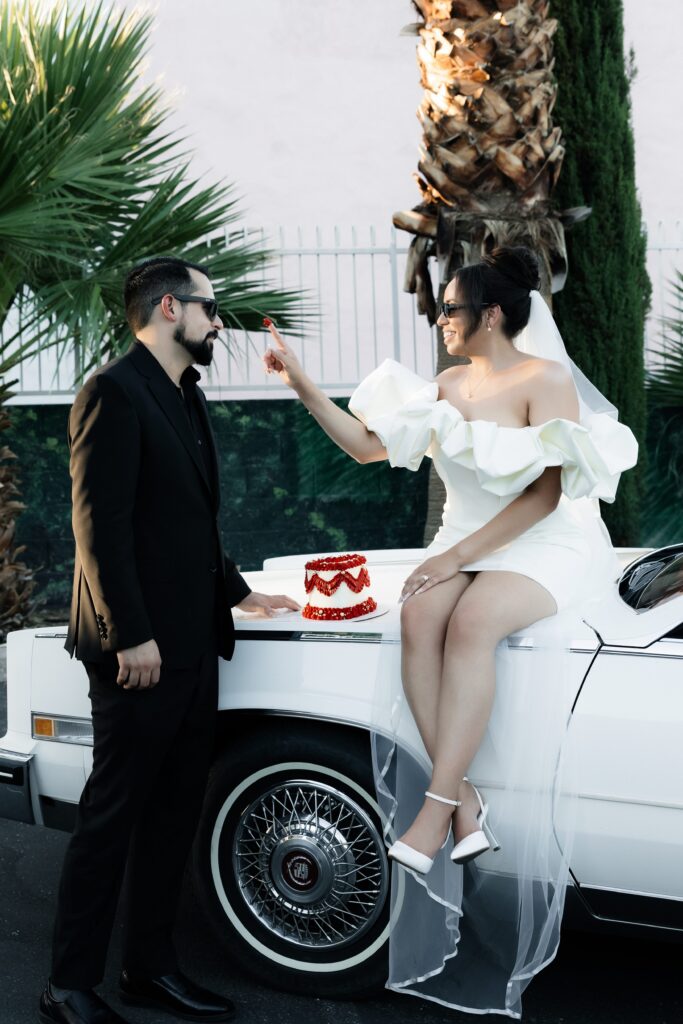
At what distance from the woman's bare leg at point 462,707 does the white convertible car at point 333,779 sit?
9cm

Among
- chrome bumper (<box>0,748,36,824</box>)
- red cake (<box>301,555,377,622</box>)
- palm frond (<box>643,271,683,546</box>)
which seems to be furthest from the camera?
palm frond (<box>643,271,683,546</box>)

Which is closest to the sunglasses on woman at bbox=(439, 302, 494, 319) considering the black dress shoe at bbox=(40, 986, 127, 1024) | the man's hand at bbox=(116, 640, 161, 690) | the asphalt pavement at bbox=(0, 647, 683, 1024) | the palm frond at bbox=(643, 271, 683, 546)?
the man's hand at bbox=(116, 640, 161, 690)

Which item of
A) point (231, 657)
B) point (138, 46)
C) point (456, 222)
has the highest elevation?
point (138, 46)

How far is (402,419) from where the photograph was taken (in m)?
3.44

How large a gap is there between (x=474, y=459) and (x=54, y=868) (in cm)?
228

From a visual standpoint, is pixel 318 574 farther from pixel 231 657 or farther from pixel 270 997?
pixel 270 997

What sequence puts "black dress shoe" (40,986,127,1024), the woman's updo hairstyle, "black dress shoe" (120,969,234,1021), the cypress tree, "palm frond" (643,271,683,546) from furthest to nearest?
"palm frond" (643,271,683,546) < the cypress tree < the woman's updo hairstyle < "black dress shoe" (120,969,234,1021) < "black dress shoe" (40,986,127,1024)

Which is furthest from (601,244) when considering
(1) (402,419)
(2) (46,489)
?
(1) (402,419)

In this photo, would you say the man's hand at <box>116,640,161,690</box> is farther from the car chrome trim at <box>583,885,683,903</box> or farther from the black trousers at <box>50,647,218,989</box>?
the car chrome trim at <box>583,885,683,903</box>

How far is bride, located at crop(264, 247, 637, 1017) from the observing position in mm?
2789

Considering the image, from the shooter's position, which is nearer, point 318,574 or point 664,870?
point 664,870

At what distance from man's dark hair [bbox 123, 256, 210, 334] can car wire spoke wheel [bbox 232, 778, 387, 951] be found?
139 cm

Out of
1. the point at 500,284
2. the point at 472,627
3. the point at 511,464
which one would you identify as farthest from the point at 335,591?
the point at 500,284

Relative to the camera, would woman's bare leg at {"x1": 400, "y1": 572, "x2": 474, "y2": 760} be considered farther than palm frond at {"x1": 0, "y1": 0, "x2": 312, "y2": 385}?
No
